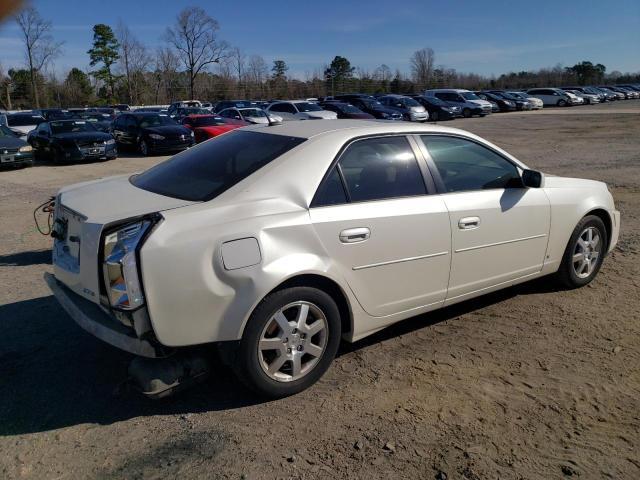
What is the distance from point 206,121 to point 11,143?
691 cm

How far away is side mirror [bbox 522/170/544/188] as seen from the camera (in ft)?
14.4

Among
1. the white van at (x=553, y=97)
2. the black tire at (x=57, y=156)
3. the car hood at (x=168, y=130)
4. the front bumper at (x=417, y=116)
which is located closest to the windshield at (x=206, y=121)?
the car hood at (x=168, y=130)

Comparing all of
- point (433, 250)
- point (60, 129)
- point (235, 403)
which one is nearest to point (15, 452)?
point (235, 403)

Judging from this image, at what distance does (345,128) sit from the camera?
3.88 m

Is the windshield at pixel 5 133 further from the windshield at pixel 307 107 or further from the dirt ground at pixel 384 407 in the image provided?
the windshield at pixel 307 107

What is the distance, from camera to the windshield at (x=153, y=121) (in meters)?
19.4

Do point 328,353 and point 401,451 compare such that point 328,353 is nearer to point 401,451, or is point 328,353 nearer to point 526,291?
point 401,451

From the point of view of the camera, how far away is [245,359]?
3104 mm

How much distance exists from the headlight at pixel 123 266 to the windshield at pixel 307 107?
25716 millimetres

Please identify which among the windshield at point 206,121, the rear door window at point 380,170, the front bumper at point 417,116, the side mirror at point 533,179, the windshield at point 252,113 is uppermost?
the rear door window at point 380,170

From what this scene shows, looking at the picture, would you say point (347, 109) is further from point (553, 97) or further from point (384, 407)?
point (553, 97)

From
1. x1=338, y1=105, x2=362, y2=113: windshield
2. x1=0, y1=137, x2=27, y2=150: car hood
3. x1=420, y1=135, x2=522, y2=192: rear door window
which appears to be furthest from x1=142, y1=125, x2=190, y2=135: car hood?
x1=420, y1=135, x2=522, y2=192: rear door window

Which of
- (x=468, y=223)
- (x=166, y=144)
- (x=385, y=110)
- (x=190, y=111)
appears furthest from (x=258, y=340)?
(x=385, y=110)

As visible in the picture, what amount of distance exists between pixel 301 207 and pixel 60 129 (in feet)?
55.2
